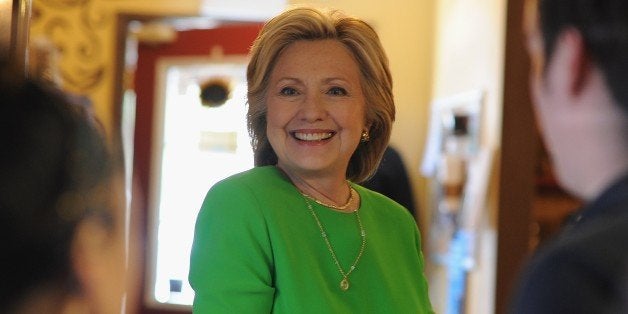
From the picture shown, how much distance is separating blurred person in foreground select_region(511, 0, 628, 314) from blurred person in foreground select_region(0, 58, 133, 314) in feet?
0.99

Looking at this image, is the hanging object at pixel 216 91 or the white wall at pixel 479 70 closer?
the white wall at pixel 479 70

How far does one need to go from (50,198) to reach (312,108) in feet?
3.01

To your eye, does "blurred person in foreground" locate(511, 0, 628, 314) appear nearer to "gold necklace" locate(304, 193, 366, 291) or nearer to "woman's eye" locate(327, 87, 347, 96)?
"gold necklace" locate(304, 193, 366, 291)

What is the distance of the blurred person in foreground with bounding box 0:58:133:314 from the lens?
61 centimetres

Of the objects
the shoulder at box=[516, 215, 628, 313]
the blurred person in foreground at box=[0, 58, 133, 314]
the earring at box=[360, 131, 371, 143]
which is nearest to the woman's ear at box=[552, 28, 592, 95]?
the shoulder at box=[516, 215, 628, 313]

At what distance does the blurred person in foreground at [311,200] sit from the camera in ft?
4.23

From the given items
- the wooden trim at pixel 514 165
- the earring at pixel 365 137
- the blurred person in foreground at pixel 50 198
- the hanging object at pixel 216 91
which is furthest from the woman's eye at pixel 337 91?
the hanging object at pixel 216 91

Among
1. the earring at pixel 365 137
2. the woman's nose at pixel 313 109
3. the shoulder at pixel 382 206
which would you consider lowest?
the shoulder at pixel 382 206

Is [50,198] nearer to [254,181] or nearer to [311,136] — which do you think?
[254,181]

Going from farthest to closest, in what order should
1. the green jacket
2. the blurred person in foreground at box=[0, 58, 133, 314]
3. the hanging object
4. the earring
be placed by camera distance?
the hanging object < the earring < the green jacket < the blurred person in foreground at box=[0, 58, 133, 314]

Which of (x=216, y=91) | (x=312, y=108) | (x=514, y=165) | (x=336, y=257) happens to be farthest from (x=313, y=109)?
(x=216, y=91)

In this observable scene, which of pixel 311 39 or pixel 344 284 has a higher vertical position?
pixel 311 39

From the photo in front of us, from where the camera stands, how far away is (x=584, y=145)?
2.32 ft

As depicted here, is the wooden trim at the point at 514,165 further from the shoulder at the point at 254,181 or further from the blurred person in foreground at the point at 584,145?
the blurred person in foreground at the point at 584,145
